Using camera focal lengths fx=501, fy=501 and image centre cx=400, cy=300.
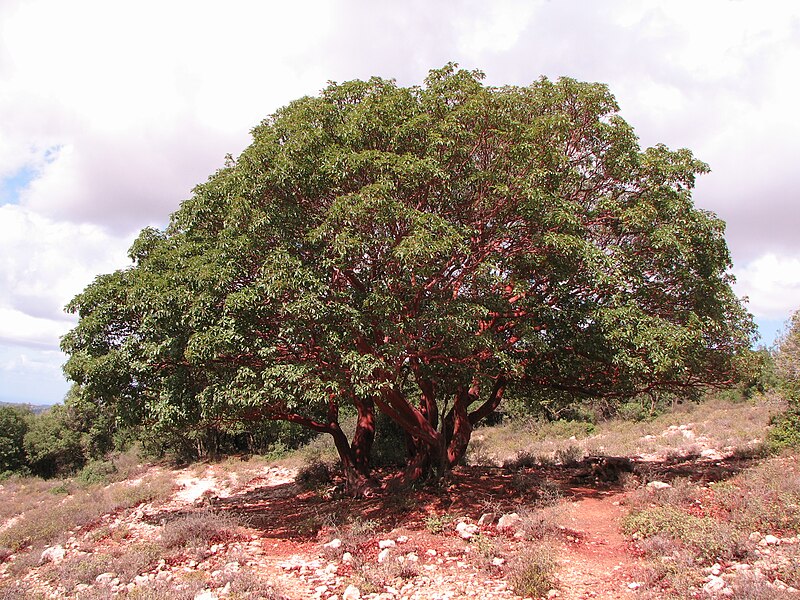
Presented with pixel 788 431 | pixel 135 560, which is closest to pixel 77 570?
pixel 135 560

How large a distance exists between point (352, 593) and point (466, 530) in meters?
2.82

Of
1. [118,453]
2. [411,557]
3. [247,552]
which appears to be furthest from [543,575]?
[118,453]

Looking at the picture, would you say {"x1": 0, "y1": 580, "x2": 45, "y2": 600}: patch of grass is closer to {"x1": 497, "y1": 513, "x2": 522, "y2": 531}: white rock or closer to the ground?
the ground

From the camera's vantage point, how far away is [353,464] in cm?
1421

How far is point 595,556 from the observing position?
7.66 m

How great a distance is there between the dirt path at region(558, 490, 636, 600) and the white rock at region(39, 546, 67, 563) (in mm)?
9538

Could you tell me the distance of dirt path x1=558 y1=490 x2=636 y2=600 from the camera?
6.48 metres

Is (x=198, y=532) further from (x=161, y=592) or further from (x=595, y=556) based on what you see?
(x=595, y=556)

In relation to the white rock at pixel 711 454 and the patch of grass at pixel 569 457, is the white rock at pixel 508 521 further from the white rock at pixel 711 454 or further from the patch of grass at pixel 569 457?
the white rock at pixel 711 454

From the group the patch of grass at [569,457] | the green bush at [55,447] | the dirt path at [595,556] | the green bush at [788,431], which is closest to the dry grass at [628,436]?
the patch of grass at [569,457]

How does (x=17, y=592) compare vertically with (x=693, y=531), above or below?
above

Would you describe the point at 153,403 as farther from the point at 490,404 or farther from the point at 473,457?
the point at 473,457

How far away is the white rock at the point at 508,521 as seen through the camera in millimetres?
8859

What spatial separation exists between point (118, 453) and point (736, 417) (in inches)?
1420
